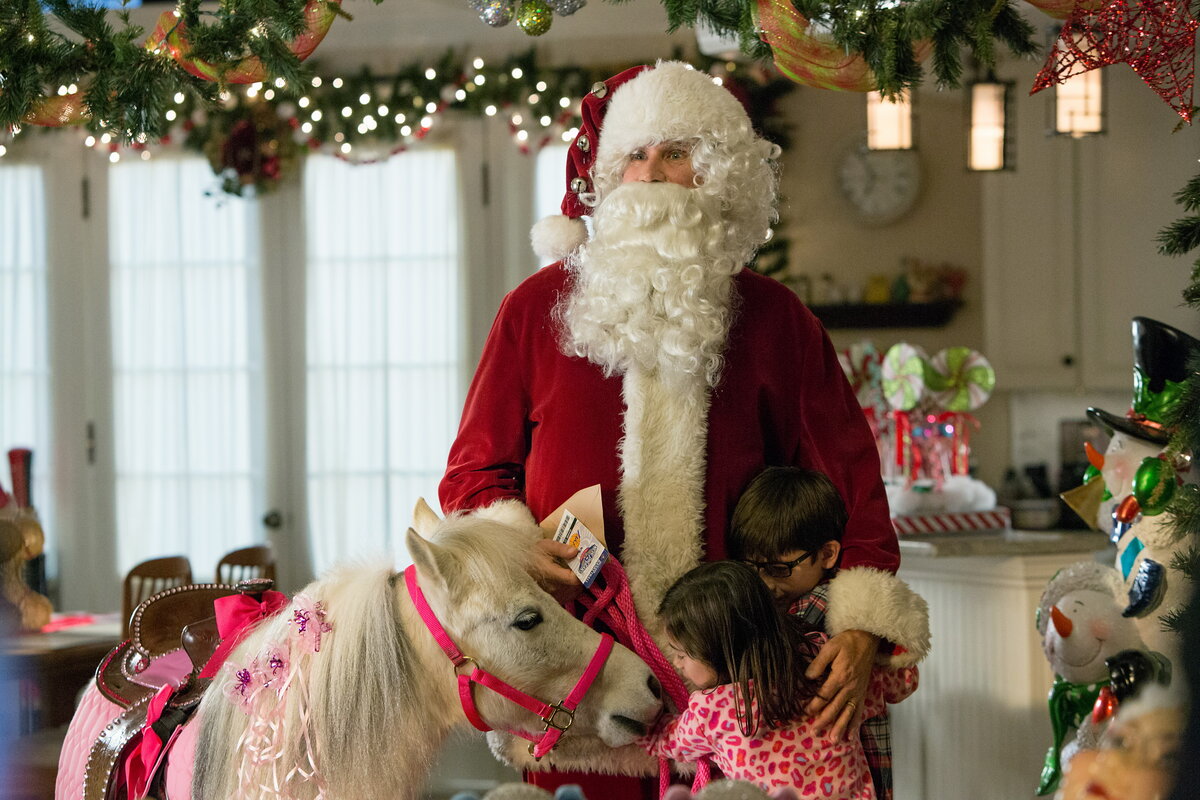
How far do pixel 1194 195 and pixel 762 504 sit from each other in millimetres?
677

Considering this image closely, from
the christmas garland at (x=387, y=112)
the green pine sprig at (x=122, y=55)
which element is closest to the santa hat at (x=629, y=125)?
the green pine sprig at (x=122, y=55)

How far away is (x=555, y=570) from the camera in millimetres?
1398

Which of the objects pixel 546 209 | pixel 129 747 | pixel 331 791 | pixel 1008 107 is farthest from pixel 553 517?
pixel 546 209

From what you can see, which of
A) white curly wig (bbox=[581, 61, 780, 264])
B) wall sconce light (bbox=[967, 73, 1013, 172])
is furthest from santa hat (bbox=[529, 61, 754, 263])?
wall sconce light (bbox=[967, 73, 1013, 172])

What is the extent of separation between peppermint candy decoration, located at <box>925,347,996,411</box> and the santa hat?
2.05 metres

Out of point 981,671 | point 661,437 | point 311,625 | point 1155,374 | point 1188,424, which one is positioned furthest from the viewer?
point 981,671

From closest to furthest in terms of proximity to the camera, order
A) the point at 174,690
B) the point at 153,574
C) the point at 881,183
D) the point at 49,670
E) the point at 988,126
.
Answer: the point at 174,690 < the point at 49,670 < the point at 153,574 < the point at 988,126 < the point at 881,183

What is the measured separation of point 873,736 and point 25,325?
17.1ft

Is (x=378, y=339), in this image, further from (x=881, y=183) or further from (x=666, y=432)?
(x=666, y=432)

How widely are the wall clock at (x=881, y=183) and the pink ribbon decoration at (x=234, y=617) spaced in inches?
180

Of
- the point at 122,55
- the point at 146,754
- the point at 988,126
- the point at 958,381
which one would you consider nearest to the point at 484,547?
the point at 146,754

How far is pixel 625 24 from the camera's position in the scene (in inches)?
207

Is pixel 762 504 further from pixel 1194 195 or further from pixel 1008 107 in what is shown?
pixel 1008 107

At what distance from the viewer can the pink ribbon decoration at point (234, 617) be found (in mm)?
1404
